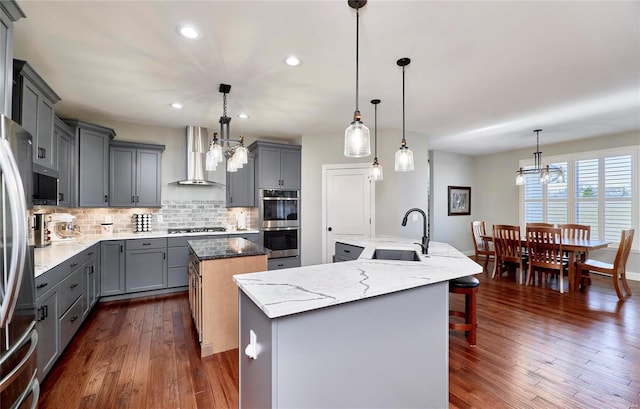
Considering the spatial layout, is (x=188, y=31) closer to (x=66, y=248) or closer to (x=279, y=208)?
(x=66, y=248)

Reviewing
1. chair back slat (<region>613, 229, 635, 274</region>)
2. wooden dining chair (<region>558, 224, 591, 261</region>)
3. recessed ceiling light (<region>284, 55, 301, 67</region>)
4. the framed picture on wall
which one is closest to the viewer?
recessed ceiling light (<region>284, 55, 301, 67</region>)

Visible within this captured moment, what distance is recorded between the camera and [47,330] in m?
2.12

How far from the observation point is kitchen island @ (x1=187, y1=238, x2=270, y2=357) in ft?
8.41

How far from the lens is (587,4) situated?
6.06 feet

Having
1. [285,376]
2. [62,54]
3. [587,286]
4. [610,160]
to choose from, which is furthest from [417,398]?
[610,160]

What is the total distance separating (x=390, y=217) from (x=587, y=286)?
3.23 meters

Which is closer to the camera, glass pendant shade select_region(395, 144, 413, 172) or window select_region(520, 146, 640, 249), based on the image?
glass pendant shade select_region(395, 144, 413, 172)

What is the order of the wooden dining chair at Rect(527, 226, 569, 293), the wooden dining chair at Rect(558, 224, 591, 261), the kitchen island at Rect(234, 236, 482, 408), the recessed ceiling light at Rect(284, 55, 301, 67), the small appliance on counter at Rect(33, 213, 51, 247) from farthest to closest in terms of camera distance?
the wooden dining chair at Rect(558, 224, 591, 261) → the wooden dining chair at Rect(527, 226, 569, 293) → the small appliance on counter at Rect(33, 213, 51, 247) → the recessed ceiling light at Rect(284, 55, 301, 67) → the kitchen island at Rect(234, 236, 482, 408)

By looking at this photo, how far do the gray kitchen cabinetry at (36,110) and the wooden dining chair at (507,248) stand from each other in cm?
606

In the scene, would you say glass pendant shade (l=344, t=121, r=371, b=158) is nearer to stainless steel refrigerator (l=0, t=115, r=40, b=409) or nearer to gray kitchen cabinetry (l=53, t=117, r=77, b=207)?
stainless steel refrigerator (l=0, t=115, r=40, b=409)

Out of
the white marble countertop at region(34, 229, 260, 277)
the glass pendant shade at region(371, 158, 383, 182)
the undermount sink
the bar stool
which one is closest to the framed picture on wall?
the glass pendant shade at region(371, 158, 383, 182)

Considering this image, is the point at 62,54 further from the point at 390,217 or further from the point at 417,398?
the point at 390,217

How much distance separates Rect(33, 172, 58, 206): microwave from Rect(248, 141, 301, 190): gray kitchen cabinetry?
2.63m

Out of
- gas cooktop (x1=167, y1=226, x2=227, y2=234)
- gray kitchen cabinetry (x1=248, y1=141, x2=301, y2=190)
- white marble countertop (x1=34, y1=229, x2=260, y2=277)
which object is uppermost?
gray kitchen cabinetry (x1=248, y1=141, x2=301, y2=190)
